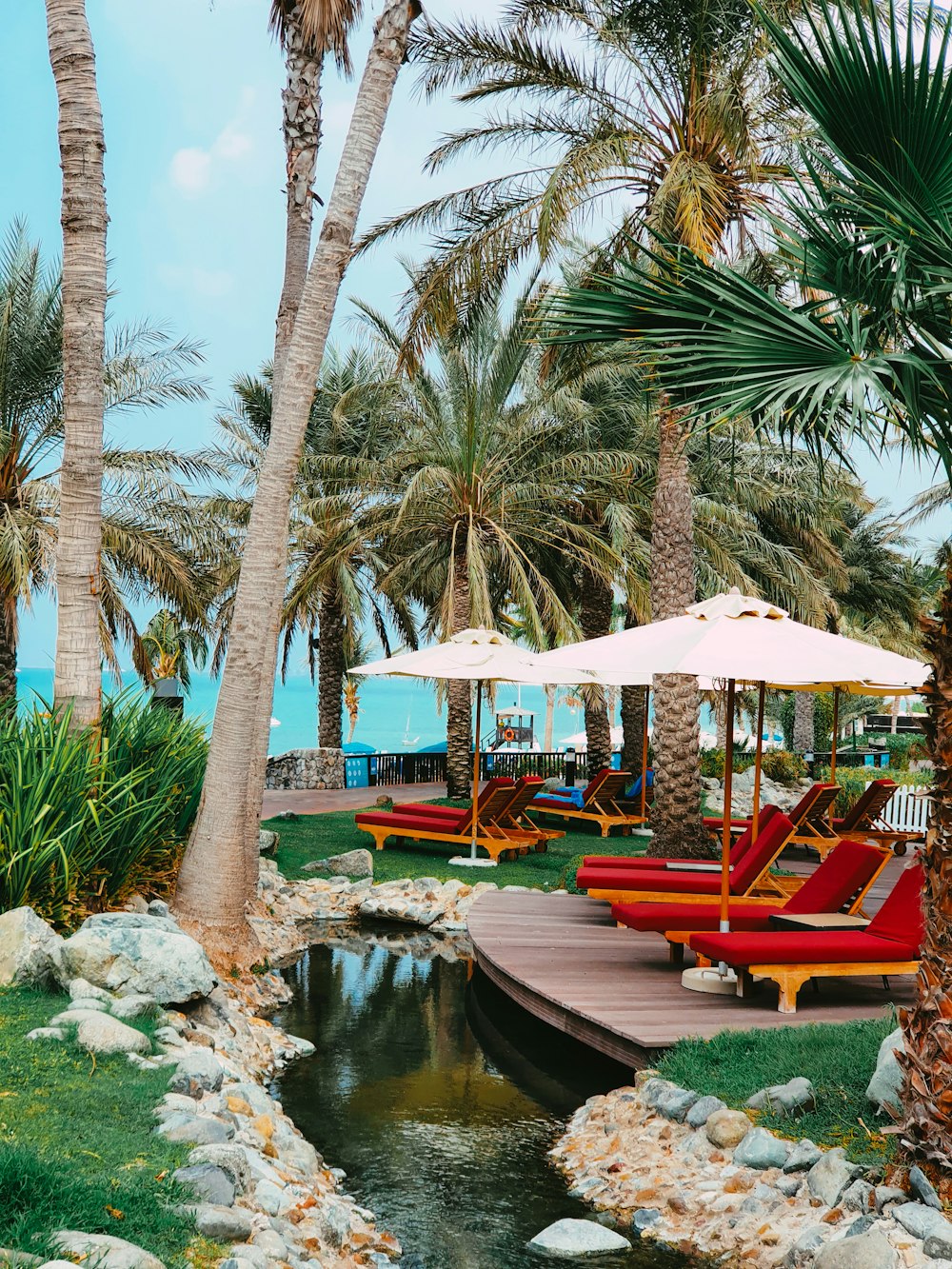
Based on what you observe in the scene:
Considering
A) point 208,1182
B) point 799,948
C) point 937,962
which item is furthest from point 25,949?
point 799,948

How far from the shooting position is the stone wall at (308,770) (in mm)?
23609

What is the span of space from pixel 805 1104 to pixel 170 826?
6.05 metres

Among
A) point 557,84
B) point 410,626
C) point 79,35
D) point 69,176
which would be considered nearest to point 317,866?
point 69,176

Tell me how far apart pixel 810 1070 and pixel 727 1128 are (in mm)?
604

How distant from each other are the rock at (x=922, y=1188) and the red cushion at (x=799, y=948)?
8.05 ft

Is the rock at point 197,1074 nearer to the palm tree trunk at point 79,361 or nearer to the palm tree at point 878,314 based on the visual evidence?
the palm tree at point 878,314

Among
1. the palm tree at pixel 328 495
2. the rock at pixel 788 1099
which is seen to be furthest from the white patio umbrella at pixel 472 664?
the rock at pixel 788 1099

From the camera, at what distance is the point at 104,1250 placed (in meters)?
3.15

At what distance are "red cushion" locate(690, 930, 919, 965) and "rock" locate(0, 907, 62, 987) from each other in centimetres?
404

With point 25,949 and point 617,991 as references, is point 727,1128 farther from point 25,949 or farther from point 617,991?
point 25,949

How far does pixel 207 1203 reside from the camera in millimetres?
3852

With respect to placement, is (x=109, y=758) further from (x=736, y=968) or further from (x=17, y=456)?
(x=17, y=456)

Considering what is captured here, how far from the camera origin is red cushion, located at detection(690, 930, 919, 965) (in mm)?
6766

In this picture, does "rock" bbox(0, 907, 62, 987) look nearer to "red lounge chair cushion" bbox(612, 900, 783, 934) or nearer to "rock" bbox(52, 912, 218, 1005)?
"rock" bbox(52, 912, 218, 1005)
